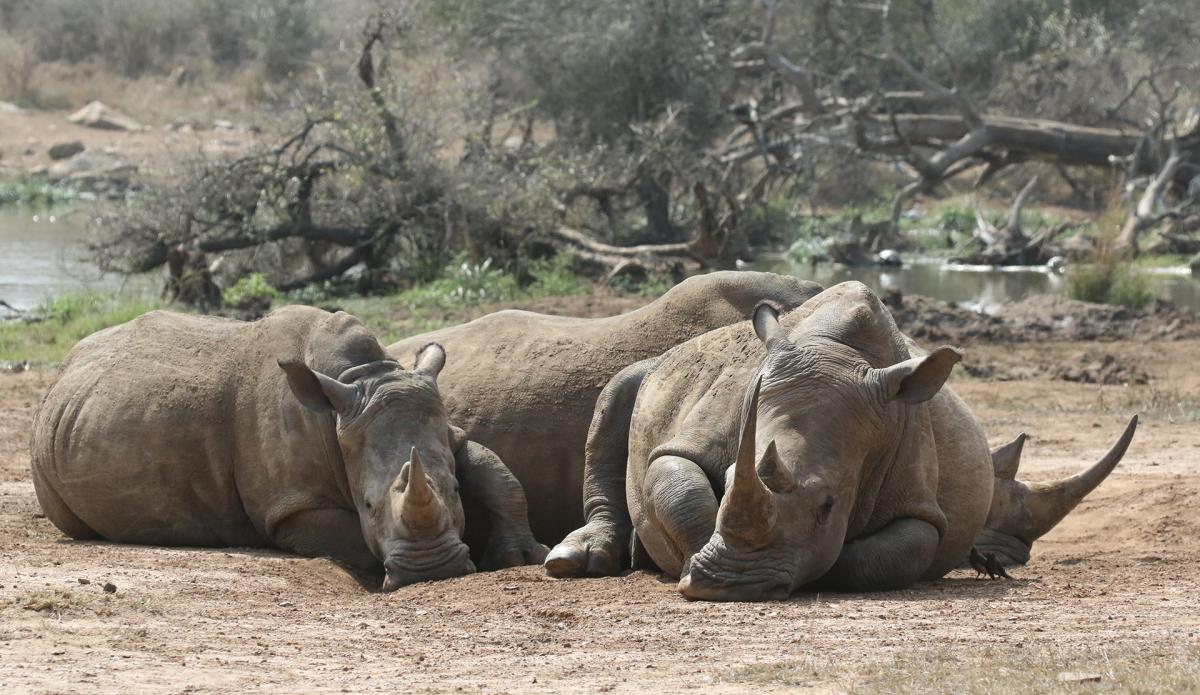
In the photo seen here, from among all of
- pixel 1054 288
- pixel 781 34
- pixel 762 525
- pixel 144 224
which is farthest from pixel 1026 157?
pixel 762 525

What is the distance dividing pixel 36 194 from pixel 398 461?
31.7 meters

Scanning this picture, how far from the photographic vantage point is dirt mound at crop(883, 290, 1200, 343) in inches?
715

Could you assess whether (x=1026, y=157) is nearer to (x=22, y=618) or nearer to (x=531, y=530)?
(x=531, y=530)

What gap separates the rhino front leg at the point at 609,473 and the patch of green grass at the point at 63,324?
28.5 ft

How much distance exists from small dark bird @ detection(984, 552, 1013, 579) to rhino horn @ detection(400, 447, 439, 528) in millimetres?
2516

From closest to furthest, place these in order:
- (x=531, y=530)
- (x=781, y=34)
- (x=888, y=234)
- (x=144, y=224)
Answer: (x=531, y=530) < (x=144, y=224) < (x=888, y=234) < (x=781, y=34)

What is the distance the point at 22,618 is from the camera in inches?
243

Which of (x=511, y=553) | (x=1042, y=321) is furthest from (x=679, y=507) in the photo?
(x=1042, y=321)

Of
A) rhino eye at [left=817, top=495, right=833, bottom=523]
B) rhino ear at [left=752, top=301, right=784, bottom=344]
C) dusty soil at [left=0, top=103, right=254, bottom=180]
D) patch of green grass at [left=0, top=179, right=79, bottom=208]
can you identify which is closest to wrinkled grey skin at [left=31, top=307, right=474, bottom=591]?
rhino ear at [left=752, top=301, right=784, bottom=344]

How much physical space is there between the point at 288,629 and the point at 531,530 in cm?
285

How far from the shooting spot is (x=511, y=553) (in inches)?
340

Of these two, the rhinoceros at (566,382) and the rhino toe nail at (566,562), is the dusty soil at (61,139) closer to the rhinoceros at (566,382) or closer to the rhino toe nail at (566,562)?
the rhinoceros at (566,382)

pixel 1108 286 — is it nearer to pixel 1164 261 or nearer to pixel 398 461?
pixel 1164 261

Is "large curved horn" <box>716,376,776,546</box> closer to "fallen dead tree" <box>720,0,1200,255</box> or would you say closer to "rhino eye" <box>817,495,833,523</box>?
"rhino eye" <box>817,495,833,523</box>
